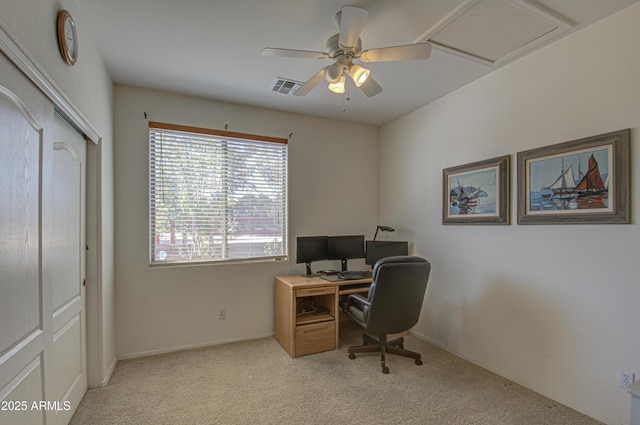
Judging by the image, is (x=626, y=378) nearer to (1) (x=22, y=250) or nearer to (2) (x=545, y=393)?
(2) (x=545, y=393)

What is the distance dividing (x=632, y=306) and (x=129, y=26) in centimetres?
380

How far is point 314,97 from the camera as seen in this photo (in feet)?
10.5

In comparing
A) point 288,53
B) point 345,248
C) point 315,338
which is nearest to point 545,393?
point 315,338

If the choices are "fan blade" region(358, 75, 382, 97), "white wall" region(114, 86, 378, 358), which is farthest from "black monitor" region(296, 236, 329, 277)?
"fan blade" region(358, 75, 382, 97)

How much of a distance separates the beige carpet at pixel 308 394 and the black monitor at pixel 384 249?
1119 mm

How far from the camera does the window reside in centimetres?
305

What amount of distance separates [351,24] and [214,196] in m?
2.30

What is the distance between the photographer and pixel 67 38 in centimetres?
168

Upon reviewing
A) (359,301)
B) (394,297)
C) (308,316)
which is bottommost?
(308,316)

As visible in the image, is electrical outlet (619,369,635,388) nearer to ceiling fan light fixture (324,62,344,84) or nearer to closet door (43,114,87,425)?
ceiling fan light fixture (324,62,344,84)

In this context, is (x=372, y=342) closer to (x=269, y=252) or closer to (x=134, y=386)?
(x=269, y=252)

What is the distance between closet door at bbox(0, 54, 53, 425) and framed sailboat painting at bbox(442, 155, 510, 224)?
317cm

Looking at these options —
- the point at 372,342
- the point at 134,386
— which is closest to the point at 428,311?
the point at 372,342

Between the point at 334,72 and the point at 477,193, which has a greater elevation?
the point at 334,72
